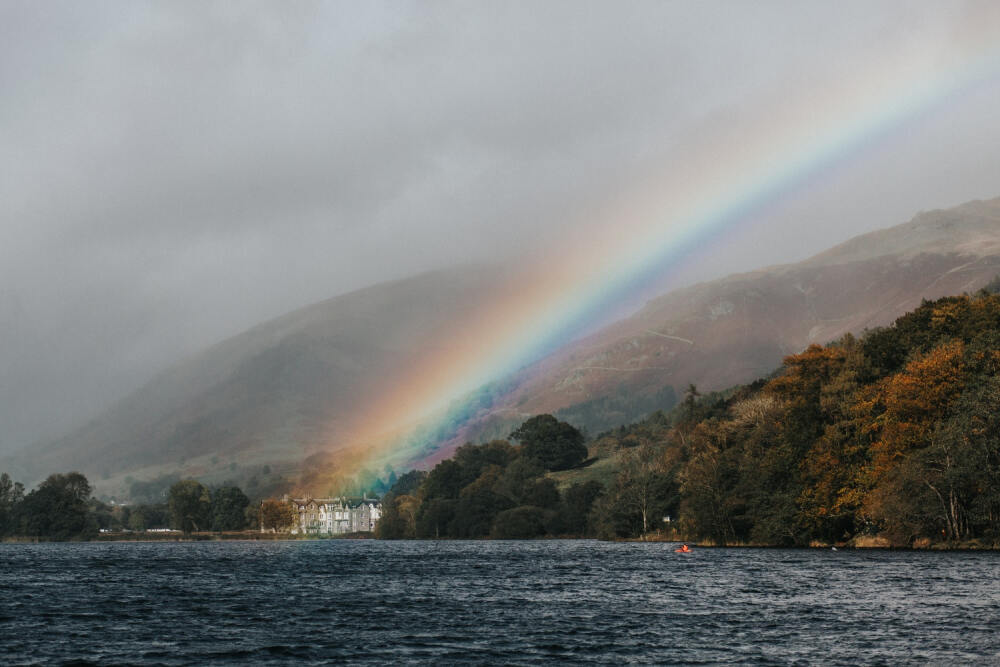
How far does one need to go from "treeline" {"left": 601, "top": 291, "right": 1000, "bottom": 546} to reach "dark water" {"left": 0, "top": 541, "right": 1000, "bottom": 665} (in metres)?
10.7

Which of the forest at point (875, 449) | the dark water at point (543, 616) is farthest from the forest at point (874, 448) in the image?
the dark water at point (543, 616)

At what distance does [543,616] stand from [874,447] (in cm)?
8464

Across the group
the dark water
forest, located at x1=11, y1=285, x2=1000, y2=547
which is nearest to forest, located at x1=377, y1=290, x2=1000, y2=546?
forest, located at x1=11, y1=285, x2=1000, y2=547

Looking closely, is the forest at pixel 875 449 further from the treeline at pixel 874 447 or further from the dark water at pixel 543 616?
the dark water at pixel 543 616

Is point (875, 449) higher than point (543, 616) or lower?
higher

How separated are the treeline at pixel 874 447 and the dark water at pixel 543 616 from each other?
10.7m

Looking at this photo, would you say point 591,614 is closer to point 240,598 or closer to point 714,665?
point 714,665

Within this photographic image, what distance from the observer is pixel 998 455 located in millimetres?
124750

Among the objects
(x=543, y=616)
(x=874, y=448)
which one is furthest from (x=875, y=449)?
(x=543, y=616)

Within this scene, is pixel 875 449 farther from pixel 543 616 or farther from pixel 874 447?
pixel 543 616

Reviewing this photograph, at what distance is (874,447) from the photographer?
464 feet

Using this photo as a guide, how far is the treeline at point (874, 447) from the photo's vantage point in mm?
129000

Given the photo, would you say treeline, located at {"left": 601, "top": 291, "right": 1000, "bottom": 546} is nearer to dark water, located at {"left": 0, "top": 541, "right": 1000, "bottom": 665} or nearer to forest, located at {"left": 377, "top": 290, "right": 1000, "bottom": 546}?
forest, located at {"left": 377, "top": 290, "right": 1000, "bottom": 546}

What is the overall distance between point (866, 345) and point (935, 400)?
29304 millimetres
